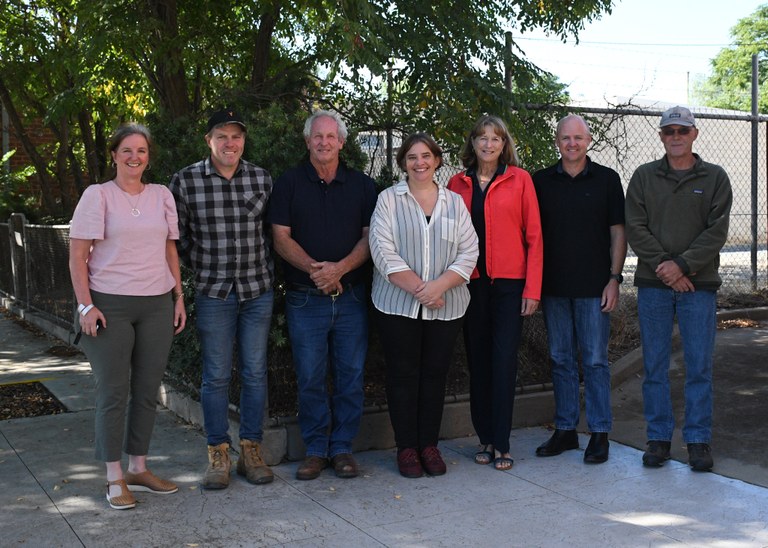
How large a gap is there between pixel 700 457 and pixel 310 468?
233 centimetres

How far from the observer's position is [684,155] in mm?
5191

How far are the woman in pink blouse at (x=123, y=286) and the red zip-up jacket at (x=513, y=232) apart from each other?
1.88 meters

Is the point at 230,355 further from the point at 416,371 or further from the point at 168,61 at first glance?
the point at 168,61

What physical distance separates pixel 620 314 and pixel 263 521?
17.6ft

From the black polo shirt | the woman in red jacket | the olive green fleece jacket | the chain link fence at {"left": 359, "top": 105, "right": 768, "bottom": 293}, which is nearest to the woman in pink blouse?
Result: the woman in red jacket

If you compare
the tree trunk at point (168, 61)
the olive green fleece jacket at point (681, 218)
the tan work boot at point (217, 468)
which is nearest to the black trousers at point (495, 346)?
the olive green fleece jacket at point (681, 218)

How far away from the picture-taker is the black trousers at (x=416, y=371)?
16.8ft

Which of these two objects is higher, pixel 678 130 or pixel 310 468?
pixel 678 130

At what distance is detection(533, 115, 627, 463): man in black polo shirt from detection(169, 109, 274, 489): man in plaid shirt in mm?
1769

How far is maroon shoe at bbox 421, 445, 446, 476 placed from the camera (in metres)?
5.13

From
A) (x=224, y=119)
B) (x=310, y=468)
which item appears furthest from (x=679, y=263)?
(x=224, y=119)

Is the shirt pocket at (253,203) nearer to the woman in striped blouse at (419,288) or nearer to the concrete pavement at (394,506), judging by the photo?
the woman in striped blouse at (419,288)

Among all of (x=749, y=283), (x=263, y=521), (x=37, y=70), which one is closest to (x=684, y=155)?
(x=263, y=521)

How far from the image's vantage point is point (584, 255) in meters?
5.34
